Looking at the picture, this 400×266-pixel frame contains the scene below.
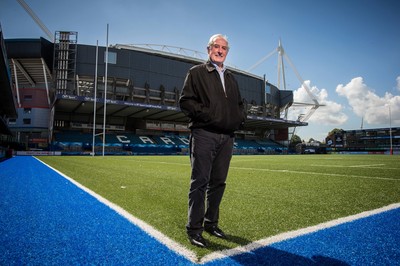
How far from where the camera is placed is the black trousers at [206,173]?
211 cm

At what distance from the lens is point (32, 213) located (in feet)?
→ 9.95

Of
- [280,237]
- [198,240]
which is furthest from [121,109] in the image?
[280,237]

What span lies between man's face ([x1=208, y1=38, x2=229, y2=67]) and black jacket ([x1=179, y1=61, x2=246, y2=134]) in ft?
0.24

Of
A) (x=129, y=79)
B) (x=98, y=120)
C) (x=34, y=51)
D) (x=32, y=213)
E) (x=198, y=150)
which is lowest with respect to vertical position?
(x=32, y=213)

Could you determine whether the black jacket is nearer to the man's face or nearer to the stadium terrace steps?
the man's face

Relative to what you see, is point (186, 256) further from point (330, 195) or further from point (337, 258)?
point (330, 195)

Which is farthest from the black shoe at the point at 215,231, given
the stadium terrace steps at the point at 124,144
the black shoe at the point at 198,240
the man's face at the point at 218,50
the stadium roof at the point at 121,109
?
the stadium terrace steps at the point at 124,144

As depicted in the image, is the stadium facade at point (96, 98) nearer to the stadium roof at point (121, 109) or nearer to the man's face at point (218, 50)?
the stadium roof at point (121, 109)

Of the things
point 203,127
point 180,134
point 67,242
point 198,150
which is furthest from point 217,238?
point 180,134

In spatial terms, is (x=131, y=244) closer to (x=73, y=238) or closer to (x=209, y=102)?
(x=73, y=238)

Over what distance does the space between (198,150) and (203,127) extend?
0.21 metres

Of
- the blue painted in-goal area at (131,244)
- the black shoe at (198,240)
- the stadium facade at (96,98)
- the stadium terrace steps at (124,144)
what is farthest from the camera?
the stadium facade at (96,98)

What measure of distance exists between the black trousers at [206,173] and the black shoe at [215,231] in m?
0.04

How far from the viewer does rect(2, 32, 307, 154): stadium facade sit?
34812 millimetres
